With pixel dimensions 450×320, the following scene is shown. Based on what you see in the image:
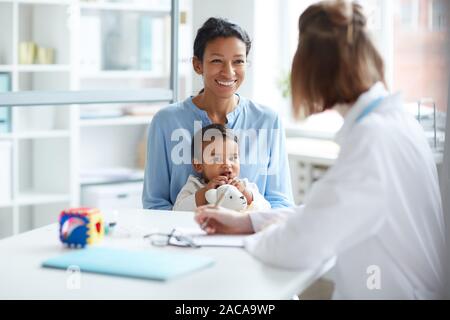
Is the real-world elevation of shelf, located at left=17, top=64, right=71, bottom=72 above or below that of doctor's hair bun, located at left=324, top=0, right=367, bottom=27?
above

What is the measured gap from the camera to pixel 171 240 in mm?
1650

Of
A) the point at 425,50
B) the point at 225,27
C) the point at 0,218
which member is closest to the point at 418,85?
the point at 425,50

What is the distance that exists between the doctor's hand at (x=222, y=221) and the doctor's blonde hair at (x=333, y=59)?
0.34m

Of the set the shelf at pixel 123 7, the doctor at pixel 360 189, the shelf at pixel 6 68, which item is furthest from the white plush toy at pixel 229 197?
the shelf at pixel 123 7

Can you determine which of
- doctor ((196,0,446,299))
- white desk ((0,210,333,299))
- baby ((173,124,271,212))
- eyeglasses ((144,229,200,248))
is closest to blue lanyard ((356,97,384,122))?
doctor ((196,0,446,299))

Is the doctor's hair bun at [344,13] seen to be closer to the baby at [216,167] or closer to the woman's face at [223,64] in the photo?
the baby at [216,167]

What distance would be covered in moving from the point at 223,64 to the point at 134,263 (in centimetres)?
104

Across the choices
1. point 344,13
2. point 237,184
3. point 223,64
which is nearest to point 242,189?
point 237,184

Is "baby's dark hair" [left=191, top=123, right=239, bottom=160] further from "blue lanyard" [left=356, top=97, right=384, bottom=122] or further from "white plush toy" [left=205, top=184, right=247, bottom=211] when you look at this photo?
"blue lanyard" [left=356, top=97, right=384, bottom=122]

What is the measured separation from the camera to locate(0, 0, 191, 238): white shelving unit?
12.7 ft

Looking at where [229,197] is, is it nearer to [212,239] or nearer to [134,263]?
[212,239]

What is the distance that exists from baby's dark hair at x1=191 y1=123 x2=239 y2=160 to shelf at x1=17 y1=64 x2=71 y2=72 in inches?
72.1
